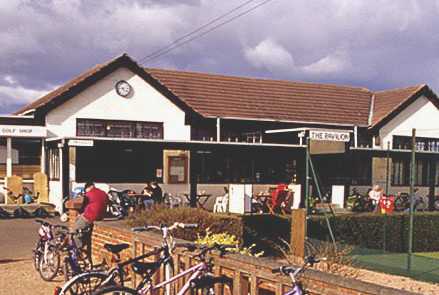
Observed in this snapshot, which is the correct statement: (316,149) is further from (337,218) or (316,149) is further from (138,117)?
(138,117)

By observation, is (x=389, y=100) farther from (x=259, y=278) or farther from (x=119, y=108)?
(x=259, y=278)

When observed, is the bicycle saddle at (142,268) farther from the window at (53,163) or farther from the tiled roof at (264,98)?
the tiled roof at (264,98)

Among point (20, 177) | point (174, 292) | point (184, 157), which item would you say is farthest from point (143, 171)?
point (174, 292)

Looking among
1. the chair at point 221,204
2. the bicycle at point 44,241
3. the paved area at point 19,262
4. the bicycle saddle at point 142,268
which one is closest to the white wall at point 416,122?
the chair at point 221,204

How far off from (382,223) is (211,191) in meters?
8.95

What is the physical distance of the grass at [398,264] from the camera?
13.1 metres

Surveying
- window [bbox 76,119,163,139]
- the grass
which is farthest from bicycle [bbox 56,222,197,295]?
window [bbox 76,119,163,139]

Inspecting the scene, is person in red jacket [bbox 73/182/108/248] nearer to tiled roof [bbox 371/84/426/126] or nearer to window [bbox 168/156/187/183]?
window [bbox 168/156/187/183]

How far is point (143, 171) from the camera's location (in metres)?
24.3

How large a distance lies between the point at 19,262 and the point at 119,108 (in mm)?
13298

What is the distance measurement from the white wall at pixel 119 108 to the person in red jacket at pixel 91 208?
13.5m

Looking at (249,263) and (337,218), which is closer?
(249,263)

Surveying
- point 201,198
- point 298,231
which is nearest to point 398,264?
point 298,231

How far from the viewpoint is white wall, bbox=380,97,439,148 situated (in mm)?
30250
